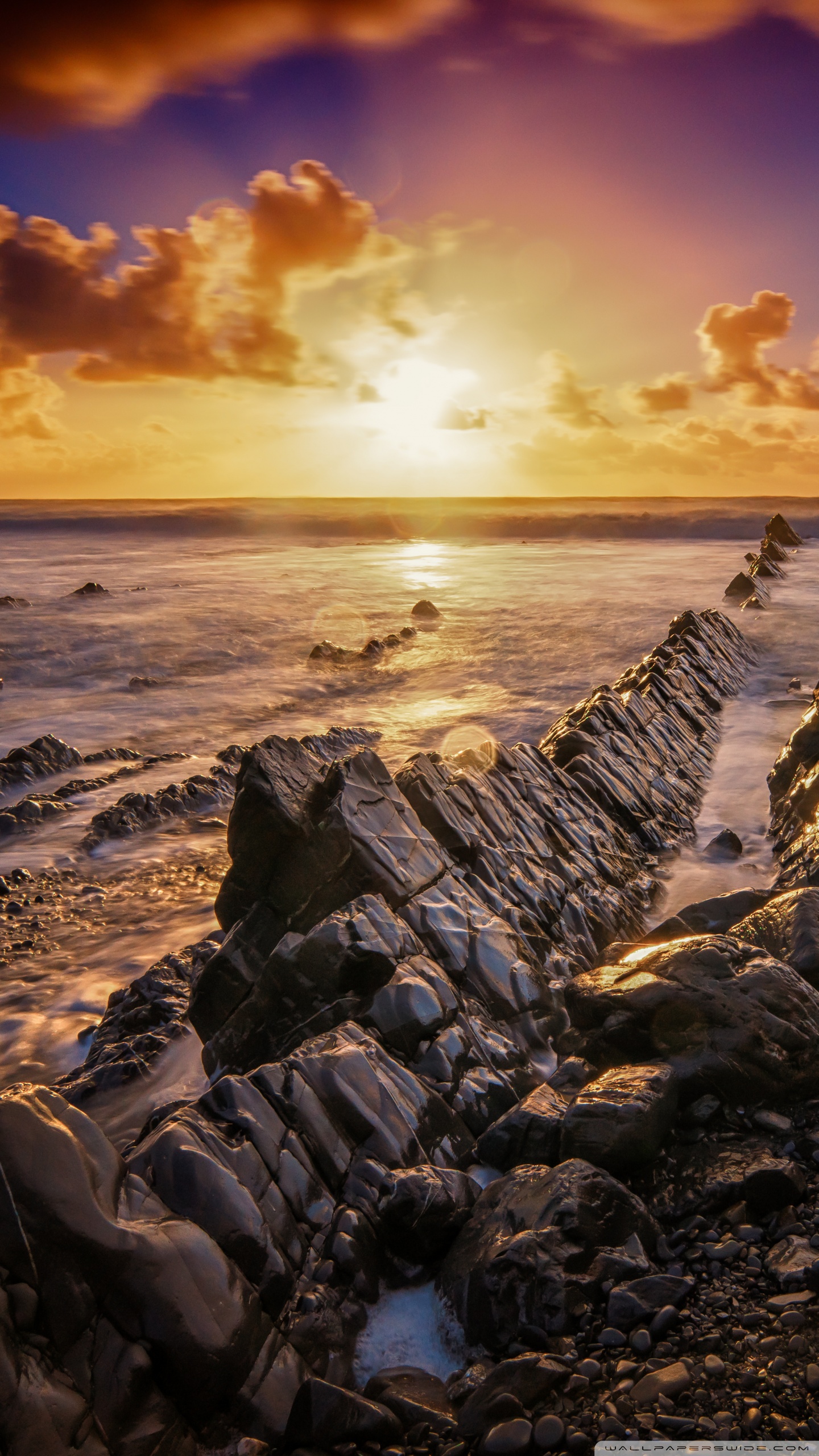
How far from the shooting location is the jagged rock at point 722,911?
629 cm

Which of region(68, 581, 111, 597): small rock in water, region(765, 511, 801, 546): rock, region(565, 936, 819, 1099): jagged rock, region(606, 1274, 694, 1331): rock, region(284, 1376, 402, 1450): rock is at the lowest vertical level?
region(284, 1376, 402, 1450): rock

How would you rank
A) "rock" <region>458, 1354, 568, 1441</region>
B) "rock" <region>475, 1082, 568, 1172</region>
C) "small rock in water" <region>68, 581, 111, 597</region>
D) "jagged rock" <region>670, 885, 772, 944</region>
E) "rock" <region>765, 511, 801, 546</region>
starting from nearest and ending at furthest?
"rock" <region>458, 1354, 568, 1441</region> < "rock" <region>475, 1082, 568, 1172</region> < "jagged rock" <region>670, 885, 772, 944</region> < "small rock in water" <region>68, 581, 111, 597</region> < "rock" <region>765, 511, 801, 546</region>

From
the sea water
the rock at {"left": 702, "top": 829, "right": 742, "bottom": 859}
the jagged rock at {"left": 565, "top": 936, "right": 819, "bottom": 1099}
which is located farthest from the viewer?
the rock at {"left": 702, "top": 829, "right": 742, "bottom": 859}

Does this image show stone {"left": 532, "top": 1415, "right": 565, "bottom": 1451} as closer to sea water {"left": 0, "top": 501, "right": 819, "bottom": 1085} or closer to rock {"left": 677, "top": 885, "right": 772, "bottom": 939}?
sea water {"left": 0, "top": 501, "right": 819, "bottom": 1085}

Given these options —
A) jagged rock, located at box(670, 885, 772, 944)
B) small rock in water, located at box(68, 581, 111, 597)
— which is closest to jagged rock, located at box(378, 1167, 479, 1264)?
jagged rock, located at box(670, 885, 772, 944)

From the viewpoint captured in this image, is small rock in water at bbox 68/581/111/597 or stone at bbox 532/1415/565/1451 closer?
stone at bbox 532/1415/565/1451

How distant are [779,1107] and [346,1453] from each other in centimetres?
235

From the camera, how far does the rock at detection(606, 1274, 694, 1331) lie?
2.90 metres

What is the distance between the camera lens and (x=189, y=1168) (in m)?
3.09

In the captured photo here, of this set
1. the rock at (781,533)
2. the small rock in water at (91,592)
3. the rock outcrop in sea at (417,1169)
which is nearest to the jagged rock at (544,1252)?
the rock outcrop in sea at (417,1169)

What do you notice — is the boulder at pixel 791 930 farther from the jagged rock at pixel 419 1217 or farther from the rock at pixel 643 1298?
the jagged rock at pixel 419 1217

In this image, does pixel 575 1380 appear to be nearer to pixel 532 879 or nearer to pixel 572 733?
pixel 532 879

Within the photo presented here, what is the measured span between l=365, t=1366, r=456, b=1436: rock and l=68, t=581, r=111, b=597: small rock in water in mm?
30852

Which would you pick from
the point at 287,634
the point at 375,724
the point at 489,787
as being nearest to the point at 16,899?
the point at 489,787
